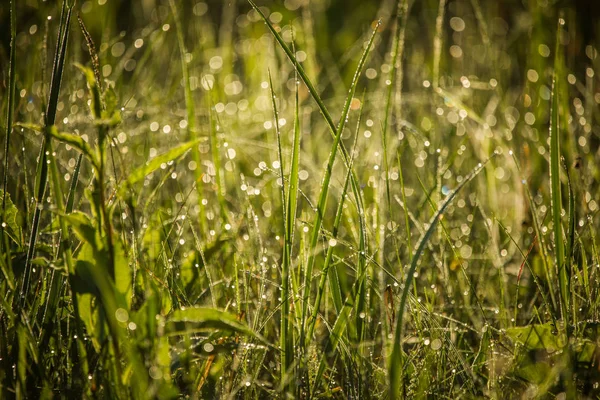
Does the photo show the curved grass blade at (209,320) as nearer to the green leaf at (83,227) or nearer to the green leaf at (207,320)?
the green leaf at (207,320)

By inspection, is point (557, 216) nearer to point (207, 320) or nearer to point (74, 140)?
point (207, 320)

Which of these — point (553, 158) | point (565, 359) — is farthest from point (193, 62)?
point (565, 359)

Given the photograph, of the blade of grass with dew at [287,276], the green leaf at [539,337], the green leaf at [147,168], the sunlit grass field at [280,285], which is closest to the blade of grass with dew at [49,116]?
the sunlit grass field at [280,285]

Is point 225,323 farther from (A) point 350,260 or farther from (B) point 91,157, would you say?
(A) point 350,260

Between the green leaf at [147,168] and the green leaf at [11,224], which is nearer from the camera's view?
the green leaf at [147,168]

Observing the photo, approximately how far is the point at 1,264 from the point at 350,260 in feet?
2.39

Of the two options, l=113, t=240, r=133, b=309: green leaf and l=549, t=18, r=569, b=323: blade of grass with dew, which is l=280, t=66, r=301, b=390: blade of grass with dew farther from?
l=549, t=18, r=569, b=323: blade of grass with dew

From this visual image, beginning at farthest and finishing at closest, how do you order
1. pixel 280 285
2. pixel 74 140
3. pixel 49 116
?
pixel 280 285 → pixel 49 116 → pixel 74 140

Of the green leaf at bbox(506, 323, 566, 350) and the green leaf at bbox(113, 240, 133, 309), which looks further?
the green leaf at bbox(506, 323, 566, 350)

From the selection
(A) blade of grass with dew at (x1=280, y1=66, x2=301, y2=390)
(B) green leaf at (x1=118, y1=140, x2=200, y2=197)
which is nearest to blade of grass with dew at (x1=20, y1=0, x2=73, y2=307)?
(B) green leaf at (x1=118, y1=140, x2=200, y2=197)

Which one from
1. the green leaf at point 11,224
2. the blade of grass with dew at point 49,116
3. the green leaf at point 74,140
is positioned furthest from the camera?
the green leaf at point 11,224

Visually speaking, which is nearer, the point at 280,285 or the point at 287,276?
the point at 287,276

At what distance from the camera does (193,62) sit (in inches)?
72.3

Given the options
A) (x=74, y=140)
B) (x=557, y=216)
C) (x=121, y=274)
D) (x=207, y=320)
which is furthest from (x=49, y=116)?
(x=557, y=216)
